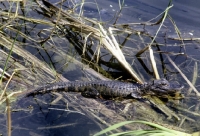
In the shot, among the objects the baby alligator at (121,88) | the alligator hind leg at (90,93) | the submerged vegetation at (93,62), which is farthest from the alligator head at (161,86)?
the alligator hind leg at (90,93)

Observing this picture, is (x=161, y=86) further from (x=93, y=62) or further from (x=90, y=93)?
(x=93, y=62)

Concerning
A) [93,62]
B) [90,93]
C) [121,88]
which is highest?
[93,62]

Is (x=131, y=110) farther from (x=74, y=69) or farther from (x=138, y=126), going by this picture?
(x=74, y=69)

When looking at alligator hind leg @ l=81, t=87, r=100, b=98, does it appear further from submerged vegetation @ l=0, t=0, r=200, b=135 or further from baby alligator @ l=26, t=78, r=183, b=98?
submerged vegetation @ l=0, t=0, r=200, b=135

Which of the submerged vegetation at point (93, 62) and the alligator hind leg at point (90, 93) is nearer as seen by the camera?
the submerged vegetation at point (93, 62)

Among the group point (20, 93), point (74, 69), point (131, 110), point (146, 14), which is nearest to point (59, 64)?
point (74, 69)

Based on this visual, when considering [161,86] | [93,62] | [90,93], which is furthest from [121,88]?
[93,62]

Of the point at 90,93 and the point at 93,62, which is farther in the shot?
the point at 93,62

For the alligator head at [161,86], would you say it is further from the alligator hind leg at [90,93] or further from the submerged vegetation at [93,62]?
the alligator hind leg at [90,93]
